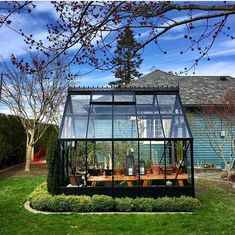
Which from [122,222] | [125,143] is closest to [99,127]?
[125,143]

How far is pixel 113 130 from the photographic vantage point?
9078 mm

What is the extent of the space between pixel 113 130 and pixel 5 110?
11.9 metres

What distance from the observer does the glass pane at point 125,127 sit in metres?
9.06

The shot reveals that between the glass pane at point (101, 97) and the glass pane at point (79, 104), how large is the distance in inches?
8.1

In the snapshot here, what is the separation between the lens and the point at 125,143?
Result: 9.45m

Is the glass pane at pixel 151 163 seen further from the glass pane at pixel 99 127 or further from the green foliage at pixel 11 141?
the green foliage at pixel 11 141

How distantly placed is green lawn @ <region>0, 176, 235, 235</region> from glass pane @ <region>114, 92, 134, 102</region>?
3515mm

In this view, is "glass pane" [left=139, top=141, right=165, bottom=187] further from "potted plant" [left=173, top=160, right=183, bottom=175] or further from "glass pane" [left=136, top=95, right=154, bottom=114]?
"glass pane" [left=136, top=95, right=154, bottom=114]

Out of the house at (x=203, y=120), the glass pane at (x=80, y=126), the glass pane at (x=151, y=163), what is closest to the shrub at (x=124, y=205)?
the glass pane at (x=151, y=163)

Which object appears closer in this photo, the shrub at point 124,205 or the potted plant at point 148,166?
the shrub at point 124,205

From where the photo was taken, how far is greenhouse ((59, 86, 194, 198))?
28.8ft

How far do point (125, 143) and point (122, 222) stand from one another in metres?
2.75

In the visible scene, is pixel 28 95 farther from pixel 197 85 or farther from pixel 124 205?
pixel 124 205

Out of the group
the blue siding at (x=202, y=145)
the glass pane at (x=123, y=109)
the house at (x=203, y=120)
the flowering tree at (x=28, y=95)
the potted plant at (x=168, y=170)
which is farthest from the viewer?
the flowering tree at (x=28, y=95)
